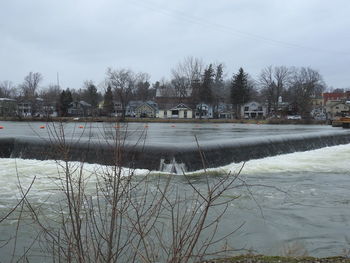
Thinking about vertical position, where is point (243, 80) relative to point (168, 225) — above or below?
above

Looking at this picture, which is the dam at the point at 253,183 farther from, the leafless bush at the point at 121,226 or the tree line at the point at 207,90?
the tree line at the point at 207,90

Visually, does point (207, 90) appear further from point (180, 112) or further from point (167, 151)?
point (167, 151)

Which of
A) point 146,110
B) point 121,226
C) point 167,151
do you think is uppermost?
point 146,110

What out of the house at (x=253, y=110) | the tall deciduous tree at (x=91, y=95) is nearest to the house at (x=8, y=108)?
the tall deciduous tree at (x=91, y=95)

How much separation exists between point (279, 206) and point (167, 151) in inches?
172

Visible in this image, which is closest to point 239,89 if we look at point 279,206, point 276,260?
point 279,206

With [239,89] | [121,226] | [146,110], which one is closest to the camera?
[121,226]

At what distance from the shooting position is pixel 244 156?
13.0 meters

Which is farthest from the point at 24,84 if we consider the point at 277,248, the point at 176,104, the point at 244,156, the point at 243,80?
the point at 277,248

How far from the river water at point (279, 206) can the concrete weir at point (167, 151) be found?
503mm

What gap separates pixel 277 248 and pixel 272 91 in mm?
92535

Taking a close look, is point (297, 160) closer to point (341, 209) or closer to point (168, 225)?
point (341, 209)

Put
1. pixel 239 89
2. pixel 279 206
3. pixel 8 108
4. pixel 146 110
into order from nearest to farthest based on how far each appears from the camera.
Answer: pixel 279 206 < pixel 239 89 < pixel 8 108 < pixel 146 110

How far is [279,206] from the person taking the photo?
6883 millimetres
